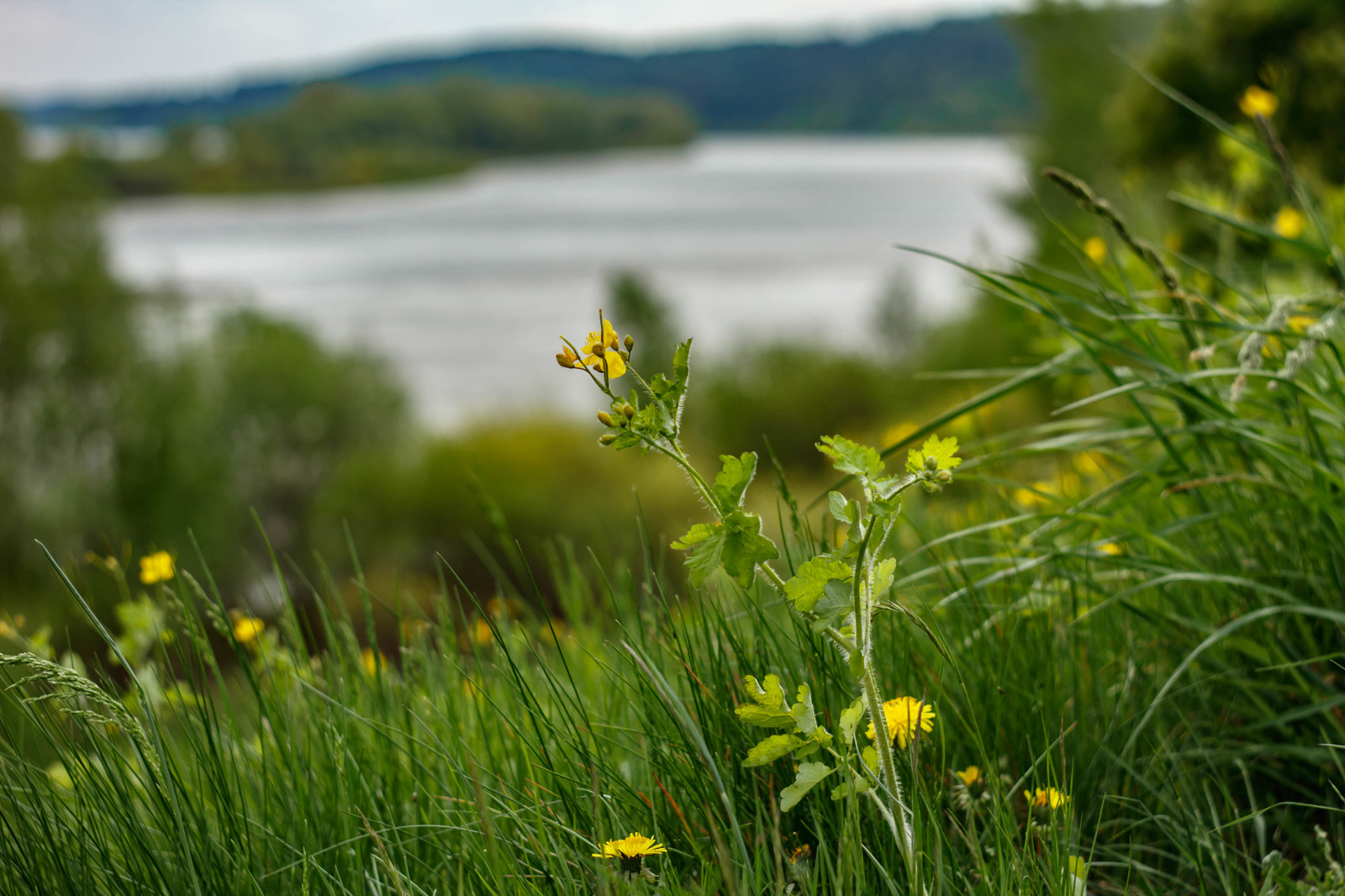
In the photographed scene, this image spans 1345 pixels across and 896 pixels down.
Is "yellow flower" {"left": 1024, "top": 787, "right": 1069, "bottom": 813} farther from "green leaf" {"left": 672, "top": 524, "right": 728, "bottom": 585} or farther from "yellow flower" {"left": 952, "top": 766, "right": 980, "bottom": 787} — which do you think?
"green leaf" {"left": 672, "top": 524, "right": 728, "bottom": 585}

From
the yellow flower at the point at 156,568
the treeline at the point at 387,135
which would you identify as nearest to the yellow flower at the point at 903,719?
the yellow flower at the point at 156,568

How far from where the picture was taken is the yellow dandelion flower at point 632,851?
82cm

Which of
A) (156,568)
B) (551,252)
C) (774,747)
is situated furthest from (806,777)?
(551,252)

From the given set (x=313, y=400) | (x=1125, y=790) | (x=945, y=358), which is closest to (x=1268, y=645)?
(x=1125, y=790)

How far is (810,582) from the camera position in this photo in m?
0.79

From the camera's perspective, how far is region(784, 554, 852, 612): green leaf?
2.57ft

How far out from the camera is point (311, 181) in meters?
68.9

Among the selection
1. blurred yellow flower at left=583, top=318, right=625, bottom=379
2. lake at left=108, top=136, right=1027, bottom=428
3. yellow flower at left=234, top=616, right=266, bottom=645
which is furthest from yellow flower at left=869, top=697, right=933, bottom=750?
lake at left=108, top=136, right=1027, bottom=428

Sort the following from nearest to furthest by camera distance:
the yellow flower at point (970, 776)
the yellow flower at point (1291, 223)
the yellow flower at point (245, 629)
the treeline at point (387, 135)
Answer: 1. the yellow flower at point (970, 776)
2. the yellow flower at point (245, 629)
3. the yellow flower at point (1291, 223)
4. the treeline at point (387, 135)

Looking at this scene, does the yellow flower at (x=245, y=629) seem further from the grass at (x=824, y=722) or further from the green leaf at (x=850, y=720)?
the green leaf at (x=850, y=720)

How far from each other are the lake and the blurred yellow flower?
17043 millimetres

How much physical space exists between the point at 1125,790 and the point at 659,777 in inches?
22.1

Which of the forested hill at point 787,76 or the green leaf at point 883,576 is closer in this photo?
the green leaf at point 883,576

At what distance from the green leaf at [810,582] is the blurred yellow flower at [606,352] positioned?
0.76ft
